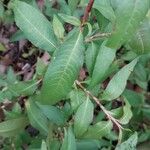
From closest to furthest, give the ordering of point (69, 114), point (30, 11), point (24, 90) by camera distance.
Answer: point (30, 11) < point (24, 90) < point (69, 114)

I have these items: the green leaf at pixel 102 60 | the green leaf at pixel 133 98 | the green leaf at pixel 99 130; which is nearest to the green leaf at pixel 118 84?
the green leaf at pixel 99 130

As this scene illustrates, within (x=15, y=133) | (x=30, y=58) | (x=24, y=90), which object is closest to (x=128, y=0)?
(x=24, y=90)

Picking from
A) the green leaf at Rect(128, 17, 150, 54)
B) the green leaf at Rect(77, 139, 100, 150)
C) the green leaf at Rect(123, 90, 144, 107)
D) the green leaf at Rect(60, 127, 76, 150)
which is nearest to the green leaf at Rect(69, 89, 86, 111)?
the green leaf at Rect(60, 127, 76, 150)

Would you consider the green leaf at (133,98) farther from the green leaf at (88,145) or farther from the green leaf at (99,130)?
the green leaf at (99,130)

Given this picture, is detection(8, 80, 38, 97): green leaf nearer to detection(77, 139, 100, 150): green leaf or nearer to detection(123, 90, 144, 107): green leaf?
detection(77, 139, 100, 150): green leaf

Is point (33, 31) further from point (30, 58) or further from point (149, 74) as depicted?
point (30, 58)

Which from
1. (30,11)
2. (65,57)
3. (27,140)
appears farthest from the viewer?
(27,140)
